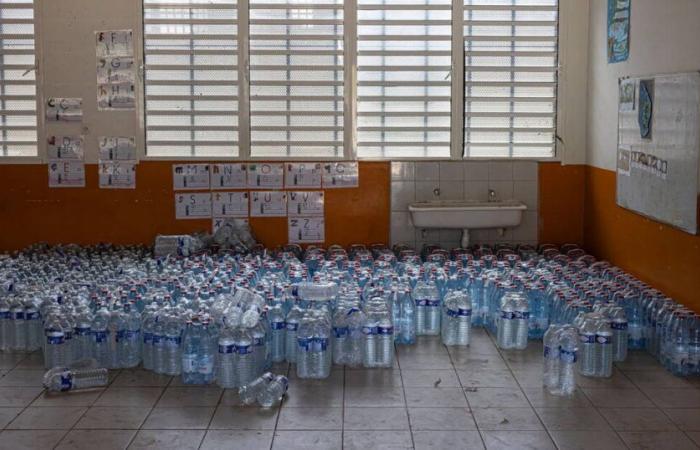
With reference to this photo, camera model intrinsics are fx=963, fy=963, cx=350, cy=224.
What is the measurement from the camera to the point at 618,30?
9.75 metres

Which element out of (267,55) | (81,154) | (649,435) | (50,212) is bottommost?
(649,435)

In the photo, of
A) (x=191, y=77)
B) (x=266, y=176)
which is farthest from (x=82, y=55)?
(x=266, y=176)

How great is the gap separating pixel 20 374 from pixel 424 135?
5.46 m

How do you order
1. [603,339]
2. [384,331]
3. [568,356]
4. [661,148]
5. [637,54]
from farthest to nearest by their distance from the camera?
[637,54] → [661,148] → [384,331] → [603,339] → [568,356]

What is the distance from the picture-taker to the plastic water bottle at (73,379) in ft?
21.4

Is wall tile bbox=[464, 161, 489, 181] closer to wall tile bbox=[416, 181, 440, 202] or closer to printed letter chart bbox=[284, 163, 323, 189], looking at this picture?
wall tile bbox=[416, 181, 440, 202]

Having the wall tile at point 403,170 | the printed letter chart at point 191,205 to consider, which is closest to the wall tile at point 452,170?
the wall tile at point 403,170

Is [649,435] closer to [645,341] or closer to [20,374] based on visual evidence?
[645,341]

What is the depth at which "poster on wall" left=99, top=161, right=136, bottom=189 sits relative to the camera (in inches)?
426

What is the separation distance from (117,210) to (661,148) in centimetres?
593

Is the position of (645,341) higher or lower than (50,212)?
lower

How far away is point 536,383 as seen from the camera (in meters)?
6.72

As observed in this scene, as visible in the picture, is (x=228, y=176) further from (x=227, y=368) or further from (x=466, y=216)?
(x=227, y=368)

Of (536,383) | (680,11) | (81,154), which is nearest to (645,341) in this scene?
(536,383)
